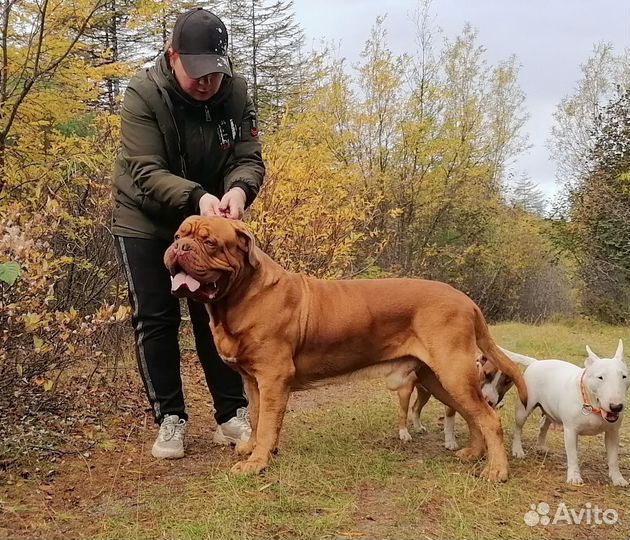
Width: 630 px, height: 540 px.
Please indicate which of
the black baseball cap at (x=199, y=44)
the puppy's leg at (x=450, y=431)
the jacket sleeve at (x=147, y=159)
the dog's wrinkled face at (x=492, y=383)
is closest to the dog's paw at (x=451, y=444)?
the puppy's leg at (x=450, y=431)

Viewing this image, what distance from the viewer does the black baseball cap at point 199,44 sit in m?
3.59

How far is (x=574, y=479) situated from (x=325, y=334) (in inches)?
66.0

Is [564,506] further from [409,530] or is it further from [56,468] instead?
[56,468]

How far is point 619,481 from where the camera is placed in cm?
364

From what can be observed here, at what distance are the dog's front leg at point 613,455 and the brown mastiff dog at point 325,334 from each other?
1.89 feet

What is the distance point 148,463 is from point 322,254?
4850 mm

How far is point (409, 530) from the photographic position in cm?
290

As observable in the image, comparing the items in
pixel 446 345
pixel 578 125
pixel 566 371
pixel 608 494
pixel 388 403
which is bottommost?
pixel 388 403

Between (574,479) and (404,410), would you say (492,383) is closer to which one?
(404,410)

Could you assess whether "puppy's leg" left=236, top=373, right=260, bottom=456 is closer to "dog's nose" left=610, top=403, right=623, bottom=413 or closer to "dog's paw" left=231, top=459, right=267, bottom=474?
"dog's paw" left=231, top=459, right=267, bottom=474

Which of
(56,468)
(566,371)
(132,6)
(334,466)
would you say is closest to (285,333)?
(334,466)

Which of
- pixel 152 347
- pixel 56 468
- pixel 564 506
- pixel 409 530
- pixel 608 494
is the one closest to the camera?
pixel 409 530

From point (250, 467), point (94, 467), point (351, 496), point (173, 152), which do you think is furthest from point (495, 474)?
point (173, 152)

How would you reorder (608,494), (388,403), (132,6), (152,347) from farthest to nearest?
(132,6)
(388,403)
(152,347)
(608,494)
